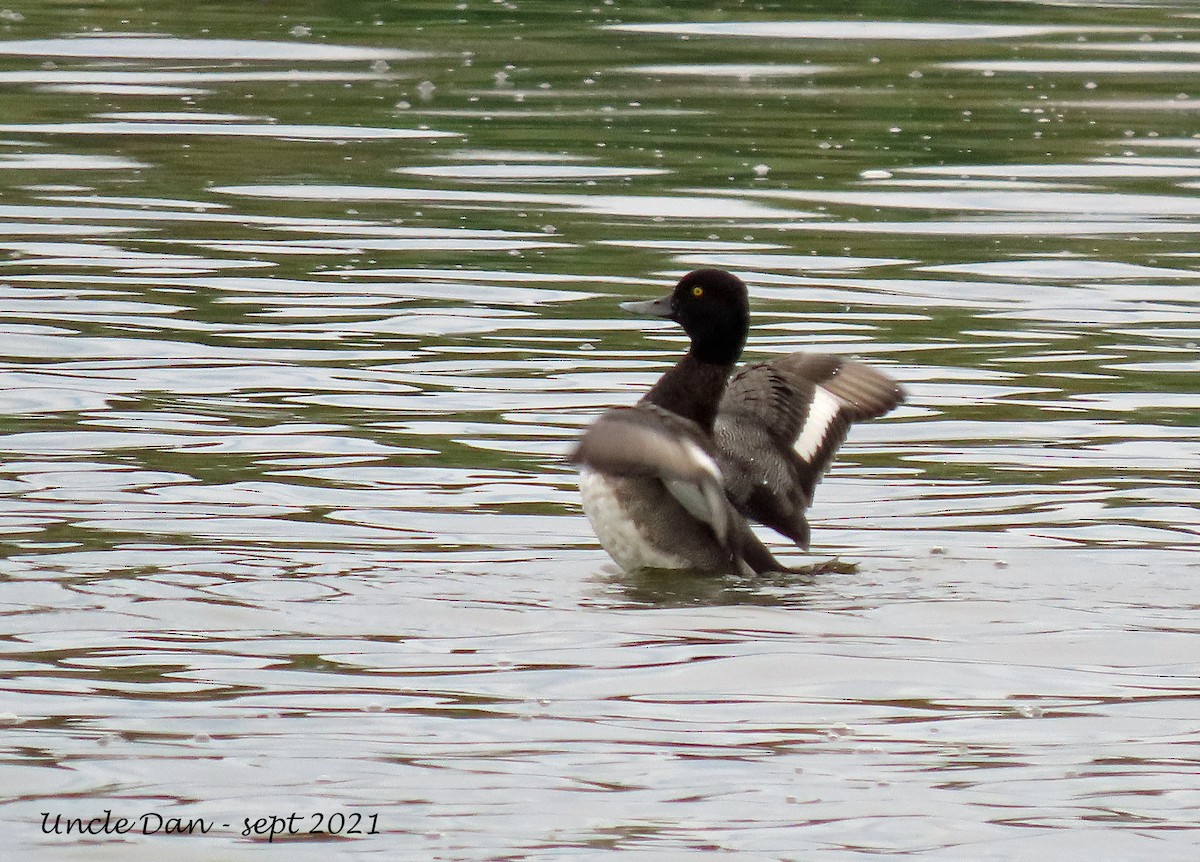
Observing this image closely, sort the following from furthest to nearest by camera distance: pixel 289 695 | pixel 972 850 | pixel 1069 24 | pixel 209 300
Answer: pixel 1069 24 → pixel 209 300 → pixel 289 695 → pixel 972 850

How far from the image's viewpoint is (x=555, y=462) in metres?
9.61

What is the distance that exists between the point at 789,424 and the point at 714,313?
449mm

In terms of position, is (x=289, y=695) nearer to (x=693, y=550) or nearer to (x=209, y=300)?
(x=693, y=550)

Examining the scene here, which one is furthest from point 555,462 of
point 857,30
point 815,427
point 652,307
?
point 857,30

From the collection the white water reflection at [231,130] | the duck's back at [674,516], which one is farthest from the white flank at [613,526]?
the white water reflection at [231,130]

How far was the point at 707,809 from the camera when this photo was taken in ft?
17.6

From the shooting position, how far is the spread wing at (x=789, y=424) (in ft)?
27.1

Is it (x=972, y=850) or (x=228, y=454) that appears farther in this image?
(x=228, y=454)

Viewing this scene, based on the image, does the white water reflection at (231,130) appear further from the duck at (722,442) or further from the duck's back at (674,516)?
the duck's back at (674,516)

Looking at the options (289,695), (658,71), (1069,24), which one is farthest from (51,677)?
(1069,24)

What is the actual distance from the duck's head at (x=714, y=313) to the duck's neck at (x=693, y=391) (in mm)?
51

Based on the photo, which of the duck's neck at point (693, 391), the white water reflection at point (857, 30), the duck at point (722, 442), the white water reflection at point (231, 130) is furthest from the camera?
the white water reflection at point (857, 30)

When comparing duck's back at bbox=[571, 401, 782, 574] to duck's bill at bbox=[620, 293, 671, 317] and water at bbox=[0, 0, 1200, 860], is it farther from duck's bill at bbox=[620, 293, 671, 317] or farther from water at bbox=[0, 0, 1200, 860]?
duck's bill at bbox=[620, 293, 671, 317]

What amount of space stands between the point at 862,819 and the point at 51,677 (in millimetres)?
2169
